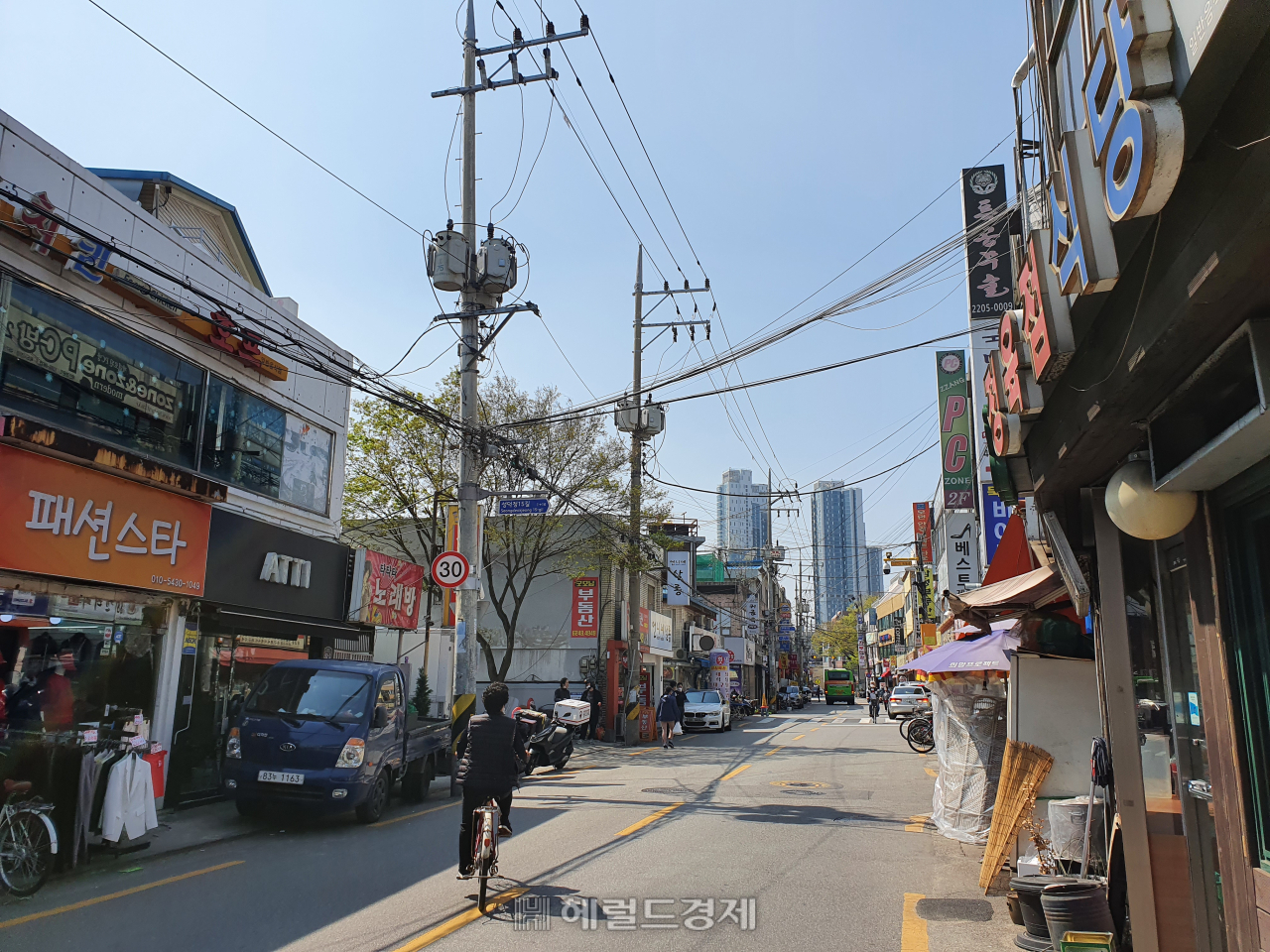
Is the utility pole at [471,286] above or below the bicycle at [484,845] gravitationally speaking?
above

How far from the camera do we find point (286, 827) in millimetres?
11406

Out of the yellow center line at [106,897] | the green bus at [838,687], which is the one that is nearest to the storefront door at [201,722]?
the yellow center line at [106,897]

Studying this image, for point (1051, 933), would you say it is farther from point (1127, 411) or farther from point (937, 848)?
point (937, 848)

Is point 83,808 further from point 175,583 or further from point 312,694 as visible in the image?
point 175,583

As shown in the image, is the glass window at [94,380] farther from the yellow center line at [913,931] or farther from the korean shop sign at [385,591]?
the yellow center line at [913,931]

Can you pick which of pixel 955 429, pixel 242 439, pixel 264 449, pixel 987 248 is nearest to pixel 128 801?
pixel 242 439

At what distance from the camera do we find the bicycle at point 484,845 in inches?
285

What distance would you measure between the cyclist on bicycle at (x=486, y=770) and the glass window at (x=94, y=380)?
23.8 feet

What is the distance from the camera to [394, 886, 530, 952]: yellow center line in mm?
6203

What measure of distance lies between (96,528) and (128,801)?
12.1ft

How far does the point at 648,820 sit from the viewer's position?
37.9ft

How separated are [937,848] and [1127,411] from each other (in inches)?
277

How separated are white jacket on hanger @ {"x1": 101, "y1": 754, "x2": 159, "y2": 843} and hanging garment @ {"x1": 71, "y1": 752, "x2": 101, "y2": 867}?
0.98 ft

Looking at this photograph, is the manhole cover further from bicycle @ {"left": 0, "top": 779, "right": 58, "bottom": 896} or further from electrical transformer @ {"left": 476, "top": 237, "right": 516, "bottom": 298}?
bicycle @ {"left": 0, "top": 779, "right": 58, "bottom": 896}
